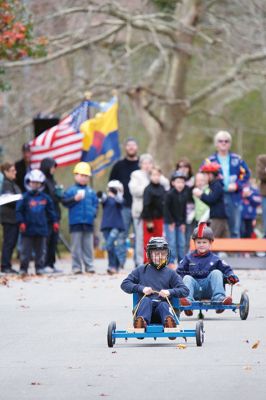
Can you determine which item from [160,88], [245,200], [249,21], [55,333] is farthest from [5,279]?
[160,88]

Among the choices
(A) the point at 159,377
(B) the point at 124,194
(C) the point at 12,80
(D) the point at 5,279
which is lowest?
(A) the point at 159,377

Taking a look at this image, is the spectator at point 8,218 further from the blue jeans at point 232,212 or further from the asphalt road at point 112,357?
the asphalt road at point 112,357

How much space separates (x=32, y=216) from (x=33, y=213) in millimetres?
48

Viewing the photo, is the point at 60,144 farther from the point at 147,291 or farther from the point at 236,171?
the point at 147,291

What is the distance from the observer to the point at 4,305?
55.4 feet

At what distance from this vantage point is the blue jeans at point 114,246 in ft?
75.7

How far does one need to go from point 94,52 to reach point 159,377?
27375 mm

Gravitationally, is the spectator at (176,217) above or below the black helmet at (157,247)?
above

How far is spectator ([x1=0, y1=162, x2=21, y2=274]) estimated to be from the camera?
74.9 feet

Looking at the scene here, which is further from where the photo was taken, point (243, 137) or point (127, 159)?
point (243, 137)

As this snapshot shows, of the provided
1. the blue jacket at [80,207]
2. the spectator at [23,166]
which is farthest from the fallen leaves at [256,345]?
the spectator at [23,166]

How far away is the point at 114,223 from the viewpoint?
2330 cm

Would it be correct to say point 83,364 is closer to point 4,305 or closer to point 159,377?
point 159,377

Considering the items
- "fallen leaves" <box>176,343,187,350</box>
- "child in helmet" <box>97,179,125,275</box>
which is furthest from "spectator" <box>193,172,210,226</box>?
"fallen leaves" <box>176,343,187,350</box>
